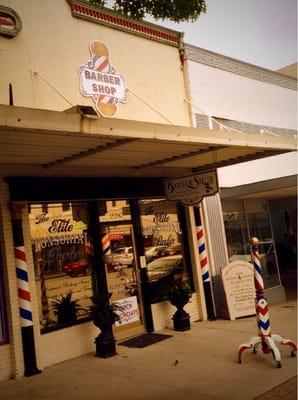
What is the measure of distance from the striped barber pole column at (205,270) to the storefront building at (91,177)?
138 mm

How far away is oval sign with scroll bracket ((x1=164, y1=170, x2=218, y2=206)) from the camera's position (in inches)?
325

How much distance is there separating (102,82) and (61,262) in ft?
12.4

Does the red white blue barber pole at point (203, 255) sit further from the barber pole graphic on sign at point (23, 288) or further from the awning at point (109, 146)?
the barber pole graphic on sign at point (23, 288)

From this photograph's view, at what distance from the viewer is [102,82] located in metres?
9.38

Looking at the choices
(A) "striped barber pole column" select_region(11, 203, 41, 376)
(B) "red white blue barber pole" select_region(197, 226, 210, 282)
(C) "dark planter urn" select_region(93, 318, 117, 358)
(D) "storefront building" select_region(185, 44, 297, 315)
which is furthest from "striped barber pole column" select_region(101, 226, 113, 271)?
(D) "storefront building" select_region(185, 44, 297, 315)

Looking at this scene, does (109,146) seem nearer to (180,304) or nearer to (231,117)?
(180,304)

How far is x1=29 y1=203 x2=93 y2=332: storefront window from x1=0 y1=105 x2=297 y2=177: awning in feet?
2.56

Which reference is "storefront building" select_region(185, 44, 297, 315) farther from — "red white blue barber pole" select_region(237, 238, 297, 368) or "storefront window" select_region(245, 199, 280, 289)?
"red white blue barber pole" select_region(237, 238, 297, 368)

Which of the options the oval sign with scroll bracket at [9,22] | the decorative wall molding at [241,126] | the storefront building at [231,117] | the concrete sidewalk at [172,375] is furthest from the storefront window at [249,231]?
the oval sign with scroll bracket at [9,22]

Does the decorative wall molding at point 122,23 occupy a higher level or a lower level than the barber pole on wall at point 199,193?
higher

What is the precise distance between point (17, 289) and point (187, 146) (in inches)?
144

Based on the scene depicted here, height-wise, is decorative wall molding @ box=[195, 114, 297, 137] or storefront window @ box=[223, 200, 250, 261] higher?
decorative wall molding @ box=[195, 114, 297, 137]

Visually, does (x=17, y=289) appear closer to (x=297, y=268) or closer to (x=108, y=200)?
(x=108, y=200)

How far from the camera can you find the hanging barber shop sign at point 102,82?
9.21 meters
